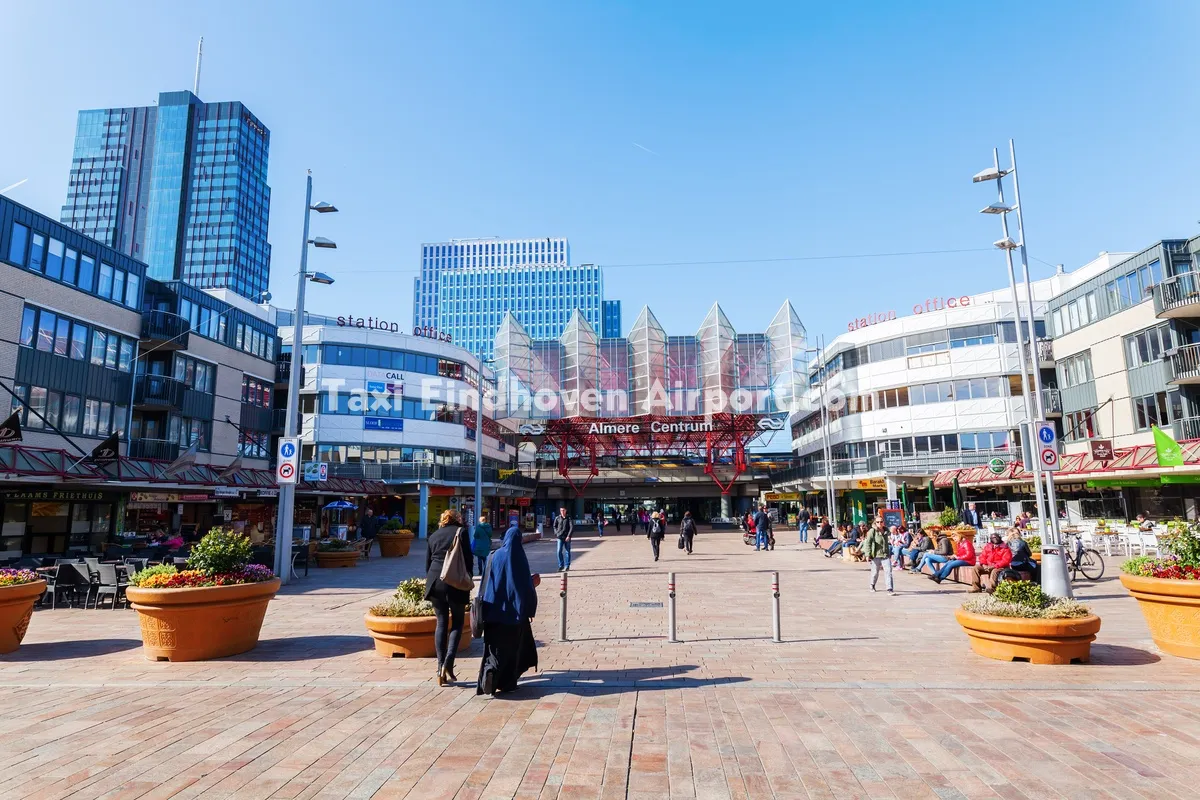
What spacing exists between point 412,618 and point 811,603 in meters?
8.38

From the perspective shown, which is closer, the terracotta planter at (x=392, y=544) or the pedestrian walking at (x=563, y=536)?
the pedestrian walking at (x=563, y=536)

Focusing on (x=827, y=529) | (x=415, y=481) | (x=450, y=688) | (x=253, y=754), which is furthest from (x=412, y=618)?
(x=415, y=481)

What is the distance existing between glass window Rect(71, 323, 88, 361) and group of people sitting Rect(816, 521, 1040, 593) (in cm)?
2753

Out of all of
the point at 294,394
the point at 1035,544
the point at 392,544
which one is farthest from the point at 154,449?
the point at 1035,544

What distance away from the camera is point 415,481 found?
46.2 m

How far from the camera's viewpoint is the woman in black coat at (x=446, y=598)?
714cm

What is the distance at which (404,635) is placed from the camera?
8.26 m

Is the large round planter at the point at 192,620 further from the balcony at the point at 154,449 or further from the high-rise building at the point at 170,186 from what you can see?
the high-rise building at the point at 170,186

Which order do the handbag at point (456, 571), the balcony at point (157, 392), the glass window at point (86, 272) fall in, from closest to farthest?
1. the handbag at point (456, 571)
2. the glass window at point (86, 272)
3. the balcony at point (157, 392)

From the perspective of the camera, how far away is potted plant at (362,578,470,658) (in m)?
A: 8.27

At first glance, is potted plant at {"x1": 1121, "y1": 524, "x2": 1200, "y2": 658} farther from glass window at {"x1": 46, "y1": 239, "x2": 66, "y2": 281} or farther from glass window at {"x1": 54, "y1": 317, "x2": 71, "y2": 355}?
glass window at {"x1": 46, "y1": 239, "x2": 66, "y2": 281}

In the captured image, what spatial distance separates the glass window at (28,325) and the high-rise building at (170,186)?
10885 centimetres

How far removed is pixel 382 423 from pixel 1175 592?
1763 inches

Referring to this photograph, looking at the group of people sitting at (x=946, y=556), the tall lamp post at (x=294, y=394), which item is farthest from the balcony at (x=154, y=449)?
the group of people sitting at (x=946, y=556)
